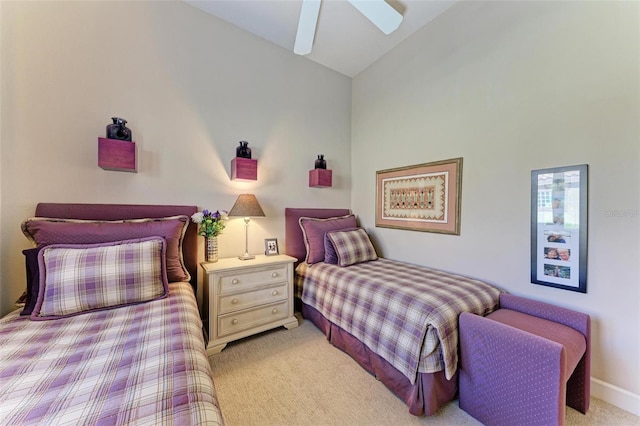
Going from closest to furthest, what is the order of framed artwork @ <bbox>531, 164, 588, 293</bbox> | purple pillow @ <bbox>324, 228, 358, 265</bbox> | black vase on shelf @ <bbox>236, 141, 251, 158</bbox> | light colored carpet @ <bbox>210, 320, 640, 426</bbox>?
light colored carpet @ <bbox>210, 320, 640, 426</bbox> → framed artwork @ <bbox>531, 164, 588, 293</bbox> → black vase on shelf @ <bbox>236, 141, 251, 158</bbox> → purple pillow @ <bbox>324, 228, 358, 265</bbox>

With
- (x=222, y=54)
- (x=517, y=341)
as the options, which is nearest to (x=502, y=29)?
(x=517, y=341)

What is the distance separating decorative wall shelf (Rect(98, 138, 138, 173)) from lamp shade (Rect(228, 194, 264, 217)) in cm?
83

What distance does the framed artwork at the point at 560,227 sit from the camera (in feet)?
5.04

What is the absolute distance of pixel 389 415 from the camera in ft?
4.58

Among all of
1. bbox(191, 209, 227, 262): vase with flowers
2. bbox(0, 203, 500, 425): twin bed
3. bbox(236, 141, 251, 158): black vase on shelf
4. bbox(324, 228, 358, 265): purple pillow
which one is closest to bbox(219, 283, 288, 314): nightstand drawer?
bbox(0, 203, 500, 425): twin bed

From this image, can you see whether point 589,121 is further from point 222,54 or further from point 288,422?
point 222,54

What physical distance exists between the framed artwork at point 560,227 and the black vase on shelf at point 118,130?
312 centimetres

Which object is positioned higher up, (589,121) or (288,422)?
(589,121)

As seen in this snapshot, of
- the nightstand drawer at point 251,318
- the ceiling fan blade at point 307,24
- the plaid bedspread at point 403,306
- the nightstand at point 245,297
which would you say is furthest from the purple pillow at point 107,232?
the ceiling fan blade at point 307,24

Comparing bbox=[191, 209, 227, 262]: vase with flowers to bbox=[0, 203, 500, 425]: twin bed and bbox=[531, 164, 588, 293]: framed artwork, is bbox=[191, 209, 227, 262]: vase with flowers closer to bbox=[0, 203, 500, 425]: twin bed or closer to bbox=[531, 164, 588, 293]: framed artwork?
bbox=[0, 203, 500, 425]: twin bed

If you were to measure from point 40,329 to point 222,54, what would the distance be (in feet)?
8.20

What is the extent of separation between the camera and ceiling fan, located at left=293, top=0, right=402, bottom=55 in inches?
67.7

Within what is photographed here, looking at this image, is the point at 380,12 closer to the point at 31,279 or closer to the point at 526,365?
the point at 526,365

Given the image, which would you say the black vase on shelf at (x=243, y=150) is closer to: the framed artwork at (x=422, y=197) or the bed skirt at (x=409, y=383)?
the framed artwork at (x=422, y=197)
